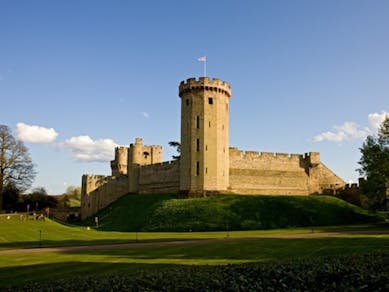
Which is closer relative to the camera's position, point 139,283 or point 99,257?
point 139,283

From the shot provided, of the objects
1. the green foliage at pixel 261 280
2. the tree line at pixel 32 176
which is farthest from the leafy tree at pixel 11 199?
the green foliage at pixel 261 280

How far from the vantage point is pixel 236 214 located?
138 ft

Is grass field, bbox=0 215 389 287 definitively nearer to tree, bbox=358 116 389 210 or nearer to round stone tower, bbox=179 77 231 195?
tree, bbox=358 116 389 210

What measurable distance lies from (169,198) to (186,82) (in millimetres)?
15799

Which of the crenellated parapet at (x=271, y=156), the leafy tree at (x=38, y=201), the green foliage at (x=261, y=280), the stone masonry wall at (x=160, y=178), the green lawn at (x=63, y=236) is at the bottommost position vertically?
the green lawn at (x=63, y=236)

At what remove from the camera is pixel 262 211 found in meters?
43.3

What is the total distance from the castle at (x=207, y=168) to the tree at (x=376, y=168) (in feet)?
56.7

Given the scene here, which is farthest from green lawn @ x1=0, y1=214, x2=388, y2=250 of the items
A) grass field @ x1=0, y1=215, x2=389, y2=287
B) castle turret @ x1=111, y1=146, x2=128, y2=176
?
castle turret @ x1=111, y1=146, x2=128, y2=176

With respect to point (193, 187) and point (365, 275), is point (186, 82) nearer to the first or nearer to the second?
point (193, 187)

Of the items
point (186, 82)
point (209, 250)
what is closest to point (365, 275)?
point (209, 250)

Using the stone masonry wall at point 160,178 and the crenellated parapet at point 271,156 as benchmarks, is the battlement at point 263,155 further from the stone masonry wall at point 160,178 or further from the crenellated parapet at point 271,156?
the stone masonry wall at point 160,178

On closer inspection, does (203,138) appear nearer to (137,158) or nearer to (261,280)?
(137,158)

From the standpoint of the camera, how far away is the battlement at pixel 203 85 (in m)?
50.5

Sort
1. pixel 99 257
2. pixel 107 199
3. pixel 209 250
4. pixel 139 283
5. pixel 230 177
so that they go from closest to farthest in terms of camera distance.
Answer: pixel 139 283, pixel 99 257, pixel 209 250, pixel 230 177, pixel 107 199
